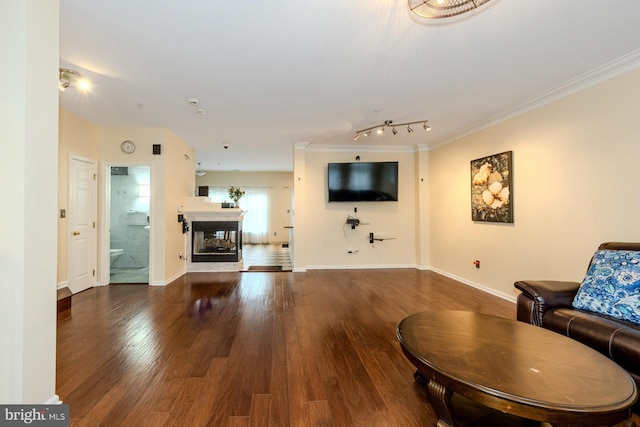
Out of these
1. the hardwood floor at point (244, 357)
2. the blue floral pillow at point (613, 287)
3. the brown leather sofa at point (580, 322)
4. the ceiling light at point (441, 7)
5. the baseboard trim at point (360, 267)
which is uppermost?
the ceiling light at point (441, 7)

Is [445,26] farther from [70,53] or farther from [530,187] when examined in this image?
[70,53]

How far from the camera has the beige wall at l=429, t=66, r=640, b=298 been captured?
2.56 meters

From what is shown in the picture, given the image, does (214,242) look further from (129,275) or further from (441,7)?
(441,7)

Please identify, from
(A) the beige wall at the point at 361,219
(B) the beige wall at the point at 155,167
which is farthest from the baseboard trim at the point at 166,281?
(A) the beige wall at the point at 361,219

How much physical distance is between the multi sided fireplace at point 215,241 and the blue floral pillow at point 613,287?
5.22m

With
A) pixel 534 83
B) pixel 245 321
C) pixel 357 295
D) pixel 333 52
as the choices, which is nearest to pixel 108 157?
pixel 245 321

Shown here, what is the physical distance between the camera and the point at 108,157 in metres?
4.52

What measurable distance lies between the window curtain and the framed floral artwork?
23.9 ft

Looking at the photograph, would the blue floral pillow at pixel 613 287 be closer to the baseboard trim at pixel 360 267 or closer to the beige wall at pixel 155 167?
the baseboard trim at pixel 360 267

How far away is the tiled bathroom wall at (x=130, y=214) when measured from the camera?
18.5 ft

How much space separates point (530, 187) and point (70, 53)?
5.04 metres

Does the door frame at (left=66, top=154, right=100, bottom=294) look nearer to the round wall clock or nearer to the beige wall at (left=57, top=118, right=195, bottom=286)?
the beige wall at (left=57, top=118, right=195, bottom=286)

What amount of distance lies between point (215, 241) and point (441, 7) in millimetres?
5500

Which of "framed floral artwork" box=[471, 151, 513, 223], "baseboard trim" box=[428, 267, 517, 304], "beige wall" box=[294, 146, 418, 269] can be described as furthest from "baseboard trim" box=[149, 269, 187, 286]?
"framed floral artwork" box=[471, 151, 513, 223]
